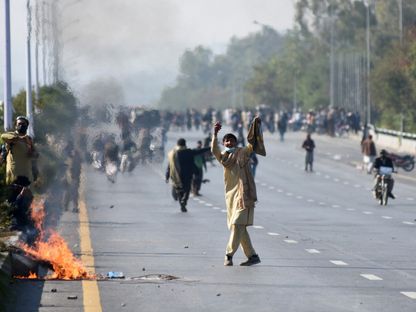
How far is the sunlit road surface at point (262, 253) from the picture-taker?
1512 centimetres

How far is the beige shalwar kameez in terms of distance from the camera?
63.1 feet

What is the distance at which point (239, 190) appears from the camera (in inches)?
764

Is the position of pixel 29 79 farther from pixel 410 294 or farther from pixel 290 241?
pixel 410 294

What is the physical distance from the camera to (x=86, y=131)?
47094 millimetres

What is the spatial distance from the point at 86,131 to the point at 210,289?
3128 cm

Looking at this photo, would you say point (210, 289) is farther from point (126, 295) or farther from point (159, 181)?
point (159, 181)

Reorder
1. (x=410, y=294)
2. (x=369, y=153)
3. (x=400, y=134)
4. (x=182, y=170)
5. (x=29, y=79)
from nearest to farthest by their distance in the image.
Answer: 1. (x=410, y=294)
2. (x=182, y=170)
3. (x=29, y=79)
4. (x=369, y=153)
5. (x=400, y=134)

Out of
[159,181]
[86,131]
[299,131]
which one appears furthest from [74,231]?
[299,131]

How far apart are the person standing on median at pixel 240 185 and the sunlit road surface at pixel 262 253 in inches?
13.9

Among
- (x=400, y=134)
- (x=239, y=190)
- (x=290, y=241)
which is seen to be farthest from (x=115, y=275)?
(x=400, y=134)

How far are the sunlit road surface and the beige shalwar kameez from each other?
0.50 m

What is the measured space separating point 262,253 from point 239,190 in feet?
7.57

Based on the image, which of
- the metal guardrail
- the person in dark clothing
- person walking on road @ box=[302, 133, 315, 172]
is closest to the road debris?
the person in dark clothing

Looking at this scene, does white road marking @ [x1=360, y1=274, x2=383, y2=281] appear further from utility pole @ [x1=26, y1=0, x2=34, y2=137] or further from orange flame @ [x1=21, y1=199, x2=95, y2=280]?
utility pole @ [x1=26, y1=0, x2=34, y2=137]
